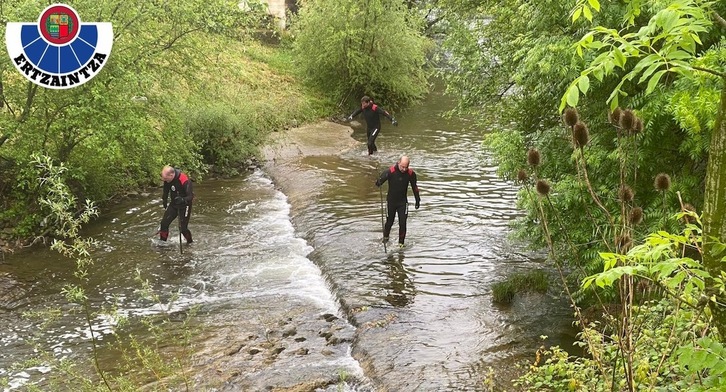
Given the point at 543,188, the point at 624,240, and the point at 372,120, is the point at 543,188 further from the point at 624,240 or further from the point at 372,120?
the point at 372,120

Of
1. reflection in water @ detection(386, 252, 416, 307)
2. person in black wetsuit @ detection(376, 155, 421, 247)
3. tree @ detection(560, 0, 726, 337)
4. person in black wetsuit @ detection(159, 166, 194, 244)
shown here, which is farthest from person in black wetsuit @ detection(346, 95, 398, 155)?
tree @ detection(560, 0, 726, 337)

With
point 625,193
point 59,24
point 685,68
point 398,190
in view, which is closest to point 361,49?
point 398,190

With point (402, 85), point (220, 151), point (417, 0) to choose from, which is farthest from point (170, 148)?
point (417, 0)

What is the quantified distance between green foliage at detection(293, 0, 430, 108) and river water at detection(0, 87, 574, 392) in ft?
39.0

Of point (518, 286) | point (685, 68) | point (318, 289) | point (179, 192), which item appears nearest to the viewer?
point (685, 68)

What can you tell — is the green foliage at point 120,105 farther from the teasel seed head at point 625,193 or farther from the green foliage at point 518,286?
the teasel seed head at point 625,193

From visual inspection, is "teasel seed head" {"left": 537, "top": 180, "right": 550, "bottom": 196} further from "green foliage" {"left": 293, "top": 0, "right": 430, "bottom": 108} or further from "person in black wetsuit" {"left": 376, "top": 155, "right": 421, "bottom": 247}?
"green foliage" {"left": 293, "top": 0, "right": 430, "bottom": 108}

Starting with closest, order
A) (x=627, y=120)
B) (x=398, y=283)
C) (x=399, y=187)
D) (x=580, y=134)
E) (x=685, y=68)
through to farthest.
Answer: (x=685, y=68) → (x=580, y=134) → (x=627, y=120) → (x=398, y=283) → (x=399, y=187)

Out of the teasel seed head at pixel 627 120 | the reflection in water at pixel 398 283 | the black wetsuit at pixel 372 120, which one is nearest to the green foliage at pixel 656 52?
the teasel seed head at pixel 627 120

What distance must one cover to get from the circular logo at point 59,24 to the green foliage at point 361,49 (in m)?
16.1

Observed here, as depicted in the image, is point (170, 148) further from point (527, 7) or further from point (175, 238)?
point (527, 7)

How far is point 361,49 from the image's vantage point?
29.6m

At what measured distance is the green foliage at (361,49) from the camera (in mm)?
28672

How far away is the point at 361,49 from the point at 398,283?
65.2 ft
